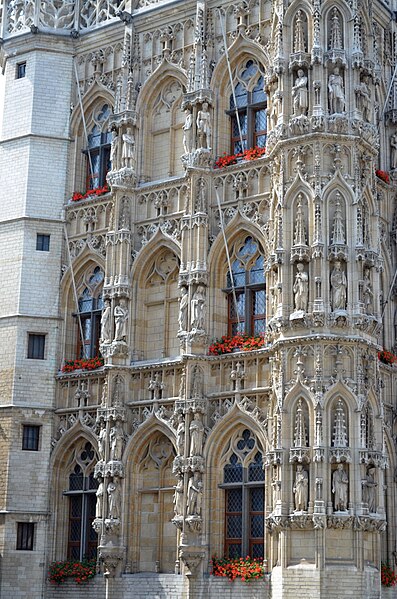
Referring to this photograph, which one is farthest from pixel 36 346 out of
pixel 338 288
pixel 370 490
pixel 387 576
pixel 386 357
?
pixel 387 576

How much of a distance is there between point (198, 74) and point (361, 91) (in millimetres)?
4470

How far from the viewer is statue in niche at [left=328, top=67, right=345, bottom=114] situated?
85.7ft

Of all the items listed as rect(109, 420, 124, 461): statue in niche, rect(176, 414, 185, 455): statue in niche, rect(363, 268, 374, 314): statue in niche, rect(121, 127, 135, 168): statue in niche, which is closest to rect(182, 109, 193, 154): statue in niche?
rect(121, 127, 135, 168): statue in niche

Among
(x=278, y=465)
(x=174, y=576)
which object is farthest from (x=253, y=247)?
(x=174, y=576)

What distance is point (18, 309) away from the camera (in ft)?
98.4

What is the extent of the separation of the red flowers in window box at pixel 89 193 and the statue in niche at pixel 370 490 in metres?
10.7

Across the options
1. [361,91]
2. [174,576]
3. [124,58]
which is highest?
[124,58]

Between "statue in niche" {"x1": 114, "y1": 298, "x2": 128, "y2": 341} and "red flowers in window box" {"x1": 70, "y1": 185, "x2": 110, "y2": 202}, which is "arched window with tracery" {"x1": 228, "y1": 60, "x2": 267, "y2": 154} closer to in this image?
"red flowers in window box" {"x1": 70, "y1": 185, "x2": 110, "y2": 202}

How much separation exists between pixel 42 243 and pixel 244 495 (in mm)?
9255

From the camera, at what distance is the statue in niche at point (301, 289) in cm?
2488

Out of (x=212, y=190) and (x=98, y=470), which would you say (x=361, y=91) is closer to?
(x=212, y=190)

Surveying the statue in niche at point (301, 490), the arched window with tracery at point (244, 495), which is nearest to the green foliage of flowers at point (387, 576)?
the arched window with tracery at point (244, 495)

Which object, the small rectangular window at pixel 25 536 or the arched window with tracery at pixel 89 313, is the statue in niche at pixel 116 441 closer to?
the arched window with tracery at pixel 89 313

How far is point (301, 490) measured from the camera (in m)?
23.8
